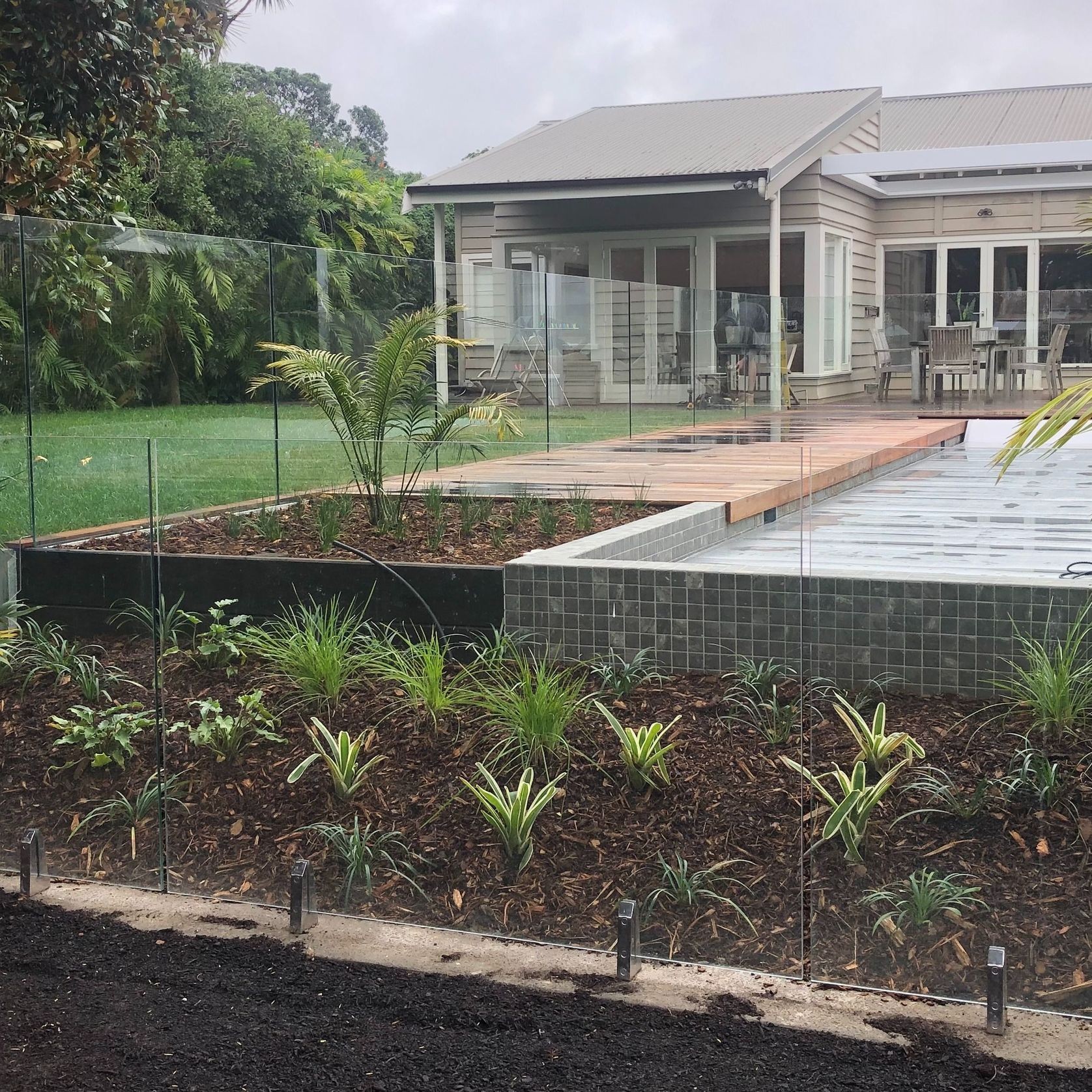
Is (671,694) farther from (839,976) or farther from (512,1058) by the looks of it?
(512,1058)

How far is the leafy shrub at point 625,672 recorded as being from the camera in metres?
4.11

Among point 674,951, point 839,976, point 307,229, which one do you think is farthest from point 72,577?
point 307,229

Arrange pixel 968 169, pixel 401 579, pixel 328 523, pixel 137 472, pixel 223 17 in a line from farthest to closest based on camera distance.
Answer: pixel 968 169
pixel 223 17
pixel 328 523
pixel 401 579
pixel 137 472

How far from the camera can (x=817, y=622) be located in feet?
12.3

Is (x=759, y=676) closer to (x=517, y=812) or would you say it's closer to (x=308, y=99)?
(x=517, y=812)

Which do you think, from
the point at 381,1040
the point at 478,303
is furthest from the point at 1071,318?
the point at 381,1040

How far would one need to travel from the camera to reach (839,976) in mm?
3299

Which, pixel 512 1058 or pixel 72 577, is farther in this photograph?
pixel 72 577

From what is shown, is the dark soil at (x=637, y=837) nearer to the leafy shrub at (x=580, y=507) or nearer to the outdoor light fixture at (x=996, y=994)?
the outdoor light fixture at (x=996, y=994)

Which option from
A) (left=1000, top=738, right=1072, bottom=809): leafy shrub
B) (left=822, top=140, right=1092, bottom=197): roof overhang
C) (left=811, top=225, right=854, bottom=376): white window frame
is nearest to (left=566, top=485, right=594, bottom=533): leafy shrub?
(left=1000, top=738, right=1072, bottom=809): leafy shrub

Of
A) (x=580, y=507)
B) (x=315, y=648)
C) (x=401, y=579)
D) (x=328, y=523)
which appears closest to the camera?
(x=315, y=648)

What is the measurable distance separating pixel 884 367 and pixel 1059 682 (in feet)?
47.5

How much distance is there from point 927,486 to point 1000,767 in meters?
1.24

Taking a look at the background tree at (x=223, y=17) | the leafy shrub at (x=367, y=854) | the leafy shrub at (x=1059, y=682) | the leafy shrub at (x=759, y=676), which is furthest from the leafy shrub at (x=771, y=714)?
the background tree at (x=223, y=17)
